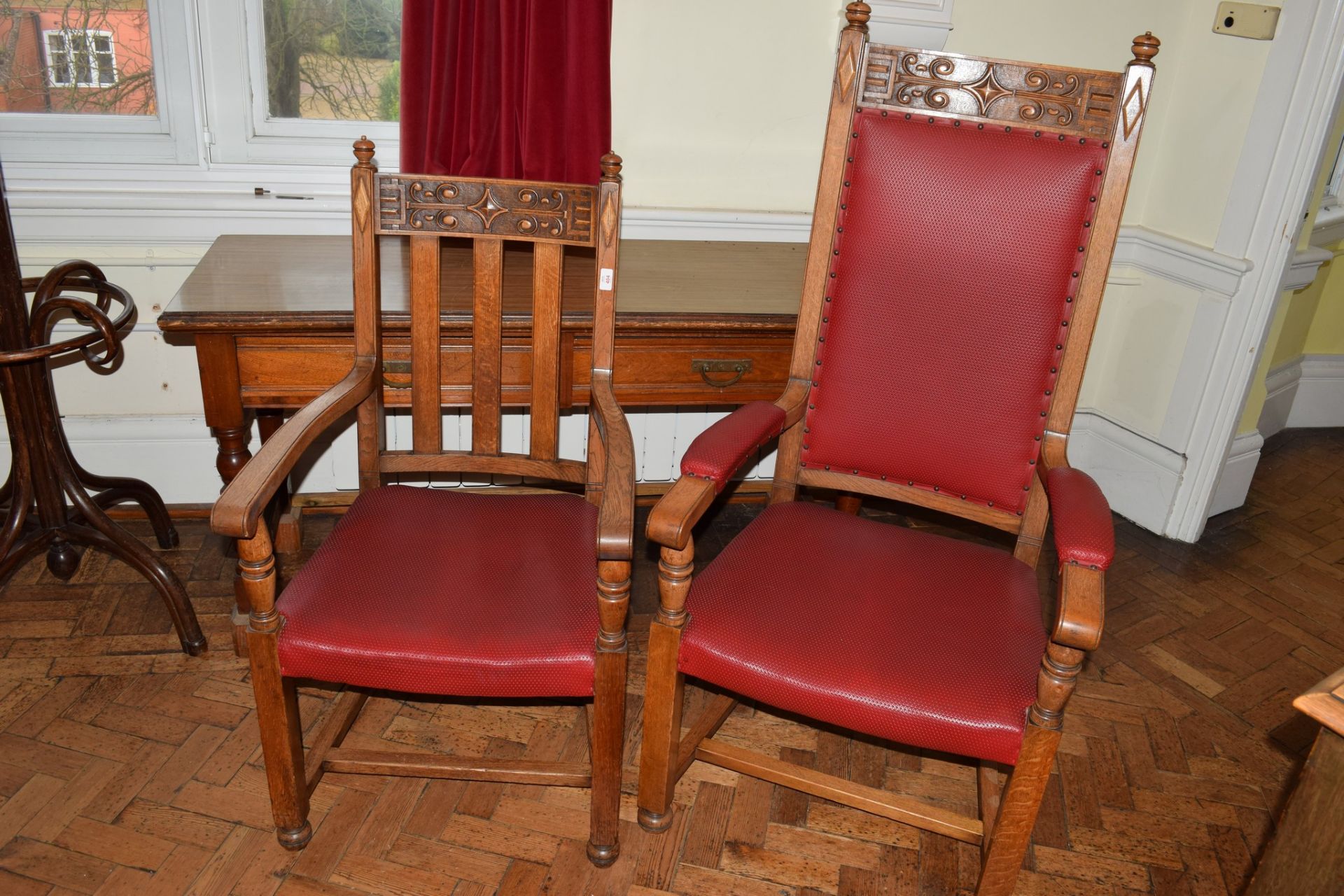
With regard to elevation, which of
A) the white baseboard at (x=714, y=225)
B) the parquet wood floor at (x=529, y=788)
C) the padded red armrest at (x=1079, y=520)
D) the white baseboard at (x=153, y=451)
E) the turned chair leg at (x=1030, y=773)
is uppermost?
the white baseboard at (x=714, y=225)

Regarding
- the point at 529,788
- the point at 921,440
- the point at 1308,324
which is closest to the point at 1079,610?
the point at 921,440

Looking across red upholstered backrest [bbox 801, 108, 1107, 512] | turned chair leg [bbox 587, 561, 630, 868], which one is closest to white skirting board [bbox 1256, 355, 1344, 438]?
red upholstered backrest [bbox 801, 108, 1107, 512]

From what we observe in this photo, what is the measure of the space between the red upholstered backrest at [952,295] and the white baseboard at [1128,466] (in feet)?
4.18

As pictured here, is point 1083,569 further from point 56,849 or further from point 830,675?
point 56,849

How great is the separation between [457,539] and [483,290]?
0.46 meters

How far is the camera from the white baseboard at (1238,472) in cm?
312

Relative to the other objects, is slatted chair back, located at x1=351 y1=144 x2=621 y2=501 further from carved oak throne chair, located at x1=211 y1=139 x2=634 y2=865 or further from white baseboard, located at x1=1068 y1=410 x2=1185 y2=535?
white baseboard, located at x1=1068 y1=410 x2=1185 y2=535

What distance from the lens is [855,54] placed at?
179 cm

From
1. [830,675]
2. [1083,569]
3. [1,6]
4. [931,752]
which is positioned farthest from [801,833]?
[1,6]

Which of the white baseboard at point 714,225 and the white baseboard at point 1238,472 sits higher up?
the white baseboard at point 714,225

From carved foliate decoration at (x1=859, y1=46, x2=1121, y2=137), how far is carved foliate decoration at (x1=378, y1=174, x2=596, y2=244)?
22.3 inches

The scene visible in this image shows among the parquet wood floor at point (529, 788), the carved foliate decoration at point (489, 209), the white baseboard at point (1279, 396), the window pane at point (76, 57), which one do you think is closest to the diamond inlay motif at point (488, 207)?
the carved foliate decoration at point (489, 209)

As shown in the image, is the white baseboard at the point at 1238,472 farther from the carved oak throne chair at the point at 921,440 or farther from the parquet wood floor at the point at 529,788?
the carved oak throne chair at the point at 921,440

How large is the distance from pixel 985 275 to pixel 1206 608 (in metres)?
1.46
